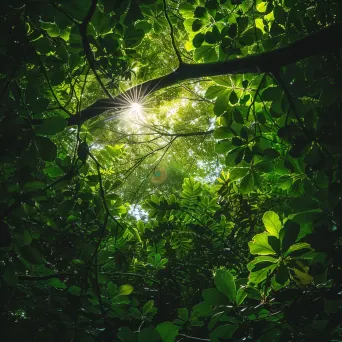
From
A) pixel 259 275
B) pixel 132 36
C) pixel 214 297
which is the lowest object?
pixel 214 297

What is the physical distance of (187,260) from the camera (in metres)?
2.63

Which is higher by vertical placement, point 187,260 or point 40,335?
point 187,260

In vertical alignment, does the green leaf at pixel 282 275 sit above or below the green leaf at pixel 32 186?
below

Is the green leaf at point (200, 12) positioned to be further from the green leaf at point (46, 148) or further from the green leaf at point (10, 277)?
the green leaf at point (10, 277)

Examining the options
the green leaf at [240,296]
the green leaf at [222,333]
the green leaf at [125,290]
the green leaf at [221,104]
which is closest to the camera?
the green leaf at [222,333]

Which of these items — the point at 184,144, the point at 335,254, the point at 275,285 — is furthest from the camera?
the point at 184,144

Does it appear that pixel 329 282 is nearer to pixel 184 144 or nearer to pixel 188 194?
pixel 188 194

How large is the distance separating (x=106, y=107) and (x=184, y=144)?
3078mm

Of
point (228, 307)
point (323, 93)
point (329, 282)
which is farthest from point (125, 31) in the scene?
point (329, 282)


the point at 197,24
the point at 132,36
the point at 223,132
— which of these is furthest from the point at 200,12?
the point at 223,132

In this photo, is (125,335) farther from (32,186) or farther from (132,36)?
(132,36)

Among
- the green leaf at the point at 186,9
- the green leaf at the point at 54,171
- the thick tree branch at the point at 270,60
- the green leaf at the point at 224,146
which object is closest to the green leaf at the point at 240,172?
the green leaf at the point at 224,146

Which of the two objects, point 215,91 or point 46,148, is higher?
point 215,91

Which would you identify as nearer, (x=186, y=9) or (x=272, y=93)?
(x=272, y=93)
